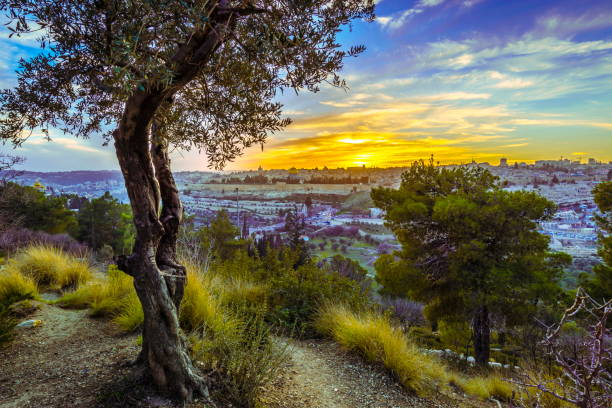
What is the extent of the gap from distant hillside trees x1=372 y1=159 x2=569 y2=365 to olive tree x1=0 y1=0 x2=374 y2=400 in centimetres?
886

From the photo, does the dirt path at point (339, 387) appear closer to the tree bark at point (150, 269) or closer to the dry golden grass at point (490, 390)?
the dry golden grass at point (490, 390)

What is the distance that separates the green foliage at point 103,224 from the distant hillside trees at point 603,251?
65.9 ft

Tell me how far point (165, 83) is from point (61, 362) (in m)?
3.32

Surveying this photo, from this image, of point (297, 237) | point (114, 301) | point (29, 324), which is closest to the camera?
point (29, 324)

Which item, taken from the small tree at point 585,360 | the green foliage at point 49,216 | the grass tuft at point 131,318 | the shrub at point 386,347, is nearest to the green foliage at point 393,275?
the shrub at point 386,347

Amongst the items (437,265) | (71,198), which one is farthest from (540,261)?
(71,198)

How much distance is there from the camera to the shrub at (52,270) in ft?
22.1

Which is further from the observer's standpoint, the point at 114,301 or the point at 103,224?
the point at 103,224

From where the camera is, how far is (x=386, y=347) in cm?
415

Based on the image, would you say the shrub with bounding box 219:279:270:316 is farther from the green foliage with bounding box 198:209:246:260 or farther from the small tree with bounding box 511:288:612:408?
the green foliage with bounding box 198:209:246:260

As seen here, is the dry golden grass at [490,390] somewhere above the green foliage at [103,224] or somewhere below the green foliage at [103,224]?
below

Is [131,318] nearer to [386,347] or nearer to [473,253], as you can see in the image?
[386,347]

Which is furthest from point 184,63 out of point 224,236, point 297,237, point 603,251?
point 297,237

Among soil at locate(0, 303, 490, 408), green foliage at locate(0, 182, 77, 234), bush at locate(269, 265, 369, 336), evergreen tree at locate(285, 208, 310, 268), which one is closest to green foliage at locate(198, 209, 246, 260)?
evergreen tree at locate(285, 208, 310, 268)
